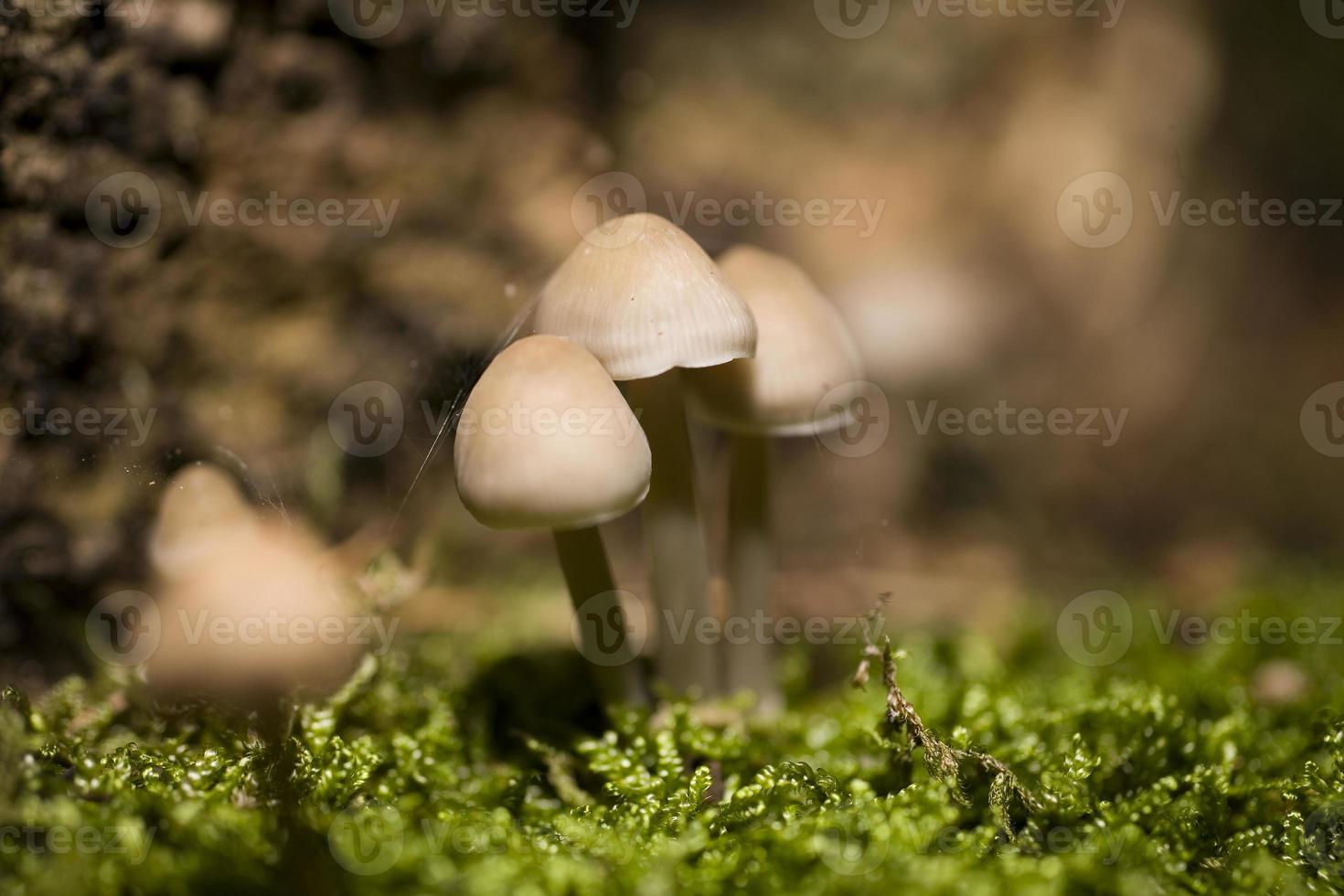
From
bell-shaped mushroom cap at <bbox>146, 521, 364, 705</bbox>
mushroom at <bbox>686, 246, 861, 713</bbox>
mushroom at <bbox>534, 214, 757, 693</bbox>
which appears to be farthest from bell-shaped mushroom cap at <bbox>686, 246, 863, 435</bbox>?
bell-shaped mushroom cap at <bbox>146, 521, 364, 705</bbox>

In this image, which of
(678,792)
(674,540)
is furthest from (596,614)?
(678,792)

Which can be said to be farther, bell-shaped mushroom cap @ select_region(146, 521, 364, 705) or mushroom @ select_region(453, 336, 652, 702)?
bell-shaped mushroom cap @ select_region(146, 521, 364, 705)

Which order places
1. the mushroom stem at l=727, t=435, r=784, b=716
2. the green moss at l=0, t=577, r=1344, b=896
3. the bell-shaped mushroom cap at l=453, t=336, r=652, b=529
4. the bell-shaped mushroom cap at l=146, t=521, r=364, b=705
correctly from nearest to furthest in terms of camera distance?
1. the green moss at l=0, t=577, r=1344, b=896
2. the bell-shaped mushroom cap at l=453, t=336, r=652, b=529
3. the bell-shaped mushroom cap at l=146, t=521, r=364, b=705
4. the mushroom stem at l=727, t=435, r=784, b=716

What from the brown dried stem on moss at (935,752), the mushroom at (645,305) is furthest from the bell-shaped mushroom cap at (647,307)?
the brown dried stem on moss at (935,752)

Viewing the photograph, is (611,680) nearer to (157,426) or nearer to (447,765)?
(447,765)

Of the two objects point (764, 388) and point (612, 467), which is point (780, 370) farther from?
point (612, 467)

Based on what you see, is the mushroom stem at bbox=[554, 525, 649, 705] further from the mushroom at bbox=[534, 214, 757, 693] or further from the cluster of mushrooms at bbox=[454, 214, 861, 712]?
the mushroom at bbox=[534, 214, 757, 693]

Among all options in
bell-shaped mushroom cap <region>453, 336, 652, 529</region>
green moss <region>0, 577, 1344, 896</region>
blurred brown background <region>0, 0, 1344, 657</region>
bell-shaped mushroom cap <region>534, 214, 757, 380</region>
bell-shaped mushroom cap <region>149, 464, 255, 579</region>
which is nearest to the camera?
green moss <region>0, 577, 1344, 896</region>
